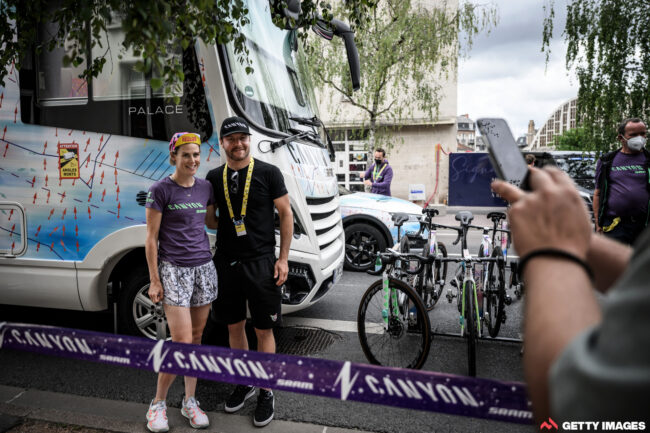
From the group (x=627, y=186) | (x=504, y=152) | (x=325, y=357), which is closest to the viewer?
(x=504, y=152)

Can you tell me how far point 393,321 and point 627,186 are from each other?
126 inches

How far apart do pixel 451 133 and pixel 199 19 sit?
21.6 metres

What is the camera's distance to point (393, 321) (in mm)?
3906

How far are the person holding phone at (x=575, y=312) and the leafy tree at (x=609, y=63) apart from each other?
11.5m

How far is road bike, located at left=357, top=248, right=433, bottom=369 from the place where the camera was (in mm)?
3775

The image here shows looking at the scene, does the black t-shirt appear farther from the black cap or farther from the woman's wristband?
the woman's wristband

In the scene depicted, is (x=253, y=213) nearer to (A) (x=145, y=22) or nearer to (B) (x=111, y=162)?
(B) (x=111, y=162)

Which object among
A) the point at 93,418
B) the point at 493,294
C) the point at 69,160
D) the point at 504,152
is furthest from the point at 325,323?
the point at 504,152

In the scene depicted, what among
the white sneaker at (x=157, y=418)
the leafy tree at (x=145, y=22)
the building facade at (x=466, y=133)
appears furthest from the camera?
the building facade at (x=466, y=133)

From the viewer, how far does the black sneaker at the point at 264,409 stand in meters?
3.06

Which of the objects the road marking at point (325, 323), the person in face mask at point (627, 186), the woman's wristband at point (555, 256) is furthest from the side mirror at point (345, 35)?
the woman's wristband at point (555, 256)

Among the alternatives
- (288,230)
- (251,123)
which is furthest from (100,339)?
(251,123)

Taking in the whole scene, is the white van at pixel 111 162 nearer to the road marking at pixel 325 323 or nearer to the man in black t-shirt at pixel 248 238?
the man in black t-shirt at pixel 248 238

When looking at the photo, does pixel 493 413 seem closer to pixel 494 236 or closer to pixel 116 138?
pixel 116 138
